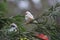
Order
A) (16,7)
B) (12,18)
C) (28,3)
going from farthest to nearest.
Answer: (28,3), (16,7), (12,18)

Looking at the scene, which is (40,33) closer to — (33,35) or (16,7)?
(33,35)

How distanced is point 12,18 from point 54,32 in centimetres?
33

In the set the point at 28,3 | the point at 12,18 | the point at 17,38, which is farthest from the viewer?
the point at 28,3

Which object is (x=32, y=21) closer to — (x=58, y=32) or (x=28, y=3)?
(x=58, y=32)

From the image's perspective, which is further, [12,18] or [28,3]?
[28,3]

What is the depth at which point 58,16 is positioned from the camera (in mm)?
1406

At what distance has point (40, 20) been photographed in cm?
142

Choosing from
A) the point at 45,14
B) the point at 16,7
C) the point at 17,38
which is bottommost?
the point at 17,38

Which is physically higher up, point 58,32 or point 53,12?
point 53,12

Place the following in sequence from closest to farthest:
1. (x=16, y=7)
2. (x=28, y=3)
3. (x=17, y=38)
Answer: (x=17, y=38)
(x=16, y=7)
(x=28, y=3)

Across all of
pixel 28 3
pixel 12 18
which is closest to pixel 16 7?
pixel 28 3

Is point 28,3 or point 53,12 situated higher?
point 28,3

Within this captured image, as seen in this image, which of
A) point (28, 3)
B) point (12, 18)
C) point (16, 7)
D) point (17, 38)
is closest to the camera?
point (17, 38)

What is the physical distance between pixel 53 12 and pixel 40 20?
9cm
